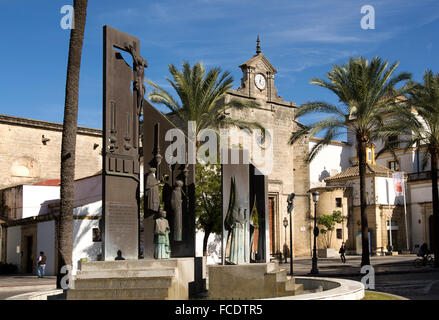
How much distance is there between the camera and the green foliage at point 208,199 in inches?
1087

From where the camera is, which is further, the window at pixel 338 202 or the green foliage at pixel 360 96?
the window at pixel 338 202

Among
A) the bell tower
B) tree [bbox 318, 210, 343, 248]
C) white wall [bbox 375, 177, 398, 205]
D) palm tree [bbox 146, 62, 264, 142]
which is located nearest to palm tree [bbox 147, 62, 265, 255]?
palm tree [bbox 146, 62, 264, 142]

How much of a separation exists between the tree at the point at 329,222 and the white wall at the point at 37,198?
71.6 feet

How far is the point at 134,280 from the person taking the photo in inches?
438

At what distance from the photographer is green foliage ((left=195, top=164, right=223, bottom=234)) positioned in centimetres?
2761

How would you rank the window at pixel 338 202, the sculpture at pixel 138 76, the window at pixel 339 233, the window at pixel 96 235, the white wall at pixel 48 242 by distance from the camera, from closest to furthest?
the sculpture at pixel 138 76
the window at pixel 96 235
the white wall at pixel 48 242
the window at pixel 339 233
the window at pixel 338 202

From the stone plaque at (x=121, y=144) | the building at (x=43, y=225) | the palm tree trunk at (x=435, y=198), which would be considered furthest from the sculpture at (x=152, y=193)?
the palm tree trunk at (x=435, y=198)

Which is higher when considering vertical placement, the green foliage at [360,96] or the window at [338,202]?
the green foliage at [360,96]

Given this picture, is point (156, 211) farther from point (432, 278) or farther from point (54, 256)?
point (54, 256)

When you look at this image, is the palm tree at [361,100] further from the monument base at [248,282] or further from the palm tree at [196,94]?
the monument base at [248,282]

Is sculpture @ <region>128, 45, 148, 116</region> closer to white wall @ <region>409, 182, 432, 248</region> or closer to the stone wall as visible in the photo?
the stone wall

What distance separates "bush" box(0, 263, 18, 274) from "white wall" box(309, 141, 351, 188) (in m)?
30.5

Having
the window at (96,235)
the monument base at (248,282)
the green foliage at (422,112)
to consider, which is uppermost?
the green foliage at (422,112)

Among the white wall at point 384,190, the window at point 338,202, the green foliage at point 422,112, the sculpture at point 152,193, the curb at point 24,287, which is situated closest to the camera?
the sculpture at point 152,193
